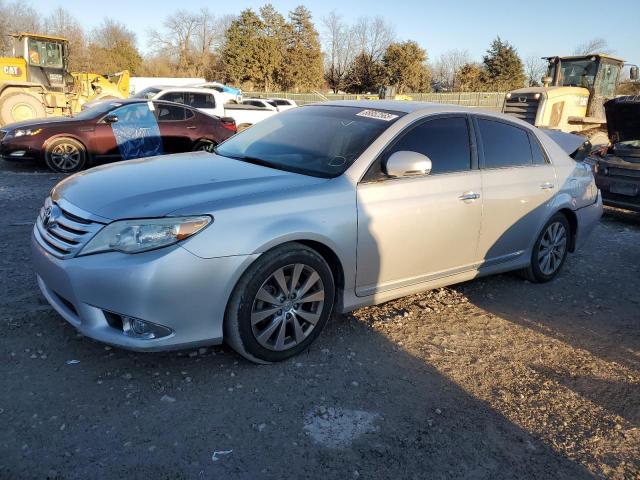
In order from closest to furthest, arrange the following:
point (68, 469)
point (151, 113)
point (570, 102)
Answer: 1. point (68, 469)
2. point (151, 113)
3. point (570, 102)

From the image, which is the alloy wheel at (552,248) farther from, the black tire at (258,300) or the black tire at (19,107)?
the black tire at (19,107)

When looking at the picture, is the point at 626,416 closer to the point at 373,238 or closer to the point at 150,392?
the point at 373,238

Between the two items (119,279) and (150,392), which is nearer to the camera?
(119,279)

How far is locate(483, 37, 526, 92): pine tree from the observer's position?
162 feet

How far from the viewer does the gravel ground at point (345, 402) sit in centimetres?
255

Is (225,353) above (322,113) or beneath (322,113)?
beneath

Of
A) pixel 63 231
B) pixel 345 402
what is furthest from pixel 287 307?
pixel 63 231

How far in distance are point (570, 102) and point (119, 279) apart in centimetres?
1365

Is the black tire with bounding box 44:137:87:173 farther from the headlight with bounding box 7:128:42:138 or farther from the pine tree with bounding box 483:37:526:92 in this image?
the pine tree with bounding box 483:37:526:92

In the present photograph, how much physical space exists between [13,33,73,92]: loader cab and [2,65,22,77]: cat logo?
24 cm

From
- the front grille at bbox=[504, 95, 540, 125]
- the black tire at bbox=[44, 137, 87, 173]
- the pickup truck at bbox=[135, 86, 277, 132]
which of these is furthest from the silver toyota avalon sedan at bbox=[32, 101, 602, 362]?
the pickup truck at bbox=[135, 86, 277, 132]

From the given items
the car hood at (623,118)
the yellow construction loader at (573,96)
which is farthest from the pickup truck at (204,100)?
the car hood at (623,118)

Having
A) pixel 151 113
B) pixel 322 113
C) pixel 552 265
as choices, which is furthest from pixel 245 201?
pixel 151 113

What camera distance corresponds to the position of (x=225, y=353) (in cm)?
348
